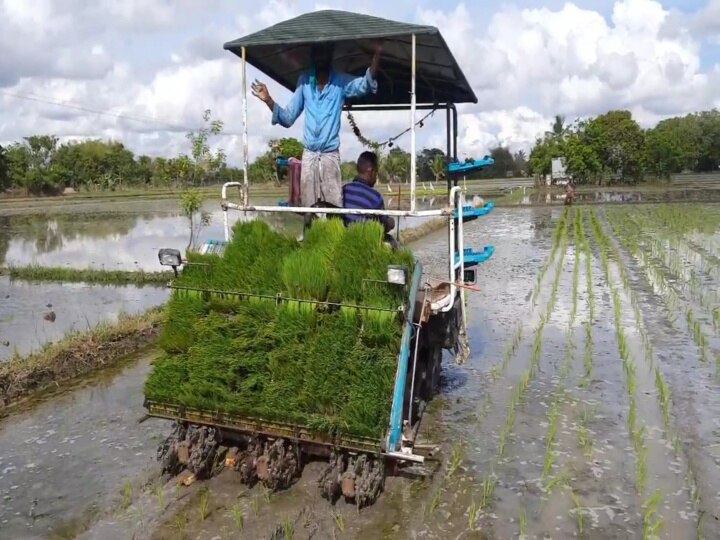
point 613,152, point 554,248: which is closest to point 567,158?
point 613,152

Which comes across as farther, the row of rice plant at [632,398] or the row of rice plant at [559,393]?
the row of rice plant at [559,393]

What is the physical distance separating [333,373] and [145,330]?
5300 mm

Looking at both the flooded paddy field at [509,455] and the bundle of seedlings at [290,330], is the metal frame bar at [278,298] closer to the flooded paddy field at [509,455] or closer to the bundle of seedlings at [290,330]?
the bundle of seedlings at [290,330]

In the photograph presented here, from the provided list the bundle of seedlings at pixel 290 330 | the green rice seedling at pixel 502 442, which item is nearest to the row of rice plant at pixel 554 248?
the green rice seedling at pixel 502 442

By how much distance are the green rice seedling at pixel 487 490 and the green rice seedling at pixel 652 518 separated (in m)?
0.94

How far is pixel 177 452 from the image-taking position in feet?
14.7

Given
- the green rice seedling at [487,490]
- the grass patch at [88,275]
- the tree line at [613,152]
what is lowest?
the green rice seedling at [487,490]

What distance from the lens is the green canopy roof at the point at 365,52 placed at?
460 cm

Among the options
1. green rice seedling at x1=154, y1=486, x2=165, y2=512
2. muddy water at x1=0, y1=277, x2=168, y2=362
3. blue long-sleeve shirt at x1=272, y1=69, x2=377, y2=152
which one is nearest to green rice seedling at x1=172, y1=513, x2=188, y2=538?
green rice seedling at x1=154, y1=486, x2=165, y2=512

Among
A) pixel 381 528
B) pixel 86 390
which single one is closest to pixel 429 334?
pixel 381 528

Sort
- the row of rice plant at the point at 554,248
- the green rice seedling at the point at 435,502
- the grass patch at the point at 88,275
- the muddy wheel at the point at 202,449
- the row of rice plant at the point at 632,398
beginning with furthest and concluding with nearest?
1. the grass patch at the point at 88,275
2. the row of rice plant at the point at 554,248
3. the row of rice plant at the point at 632,398
4. the muddy wheel at the point at 202,449
5. the green rice seedling at the point at 435,502

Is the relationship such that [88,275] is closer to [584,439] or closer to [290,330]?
[290,330]

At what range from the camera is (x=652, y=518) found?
4035 mm

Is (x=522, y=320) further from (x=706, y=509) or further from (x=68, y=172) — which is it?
(x=68, y=172)
